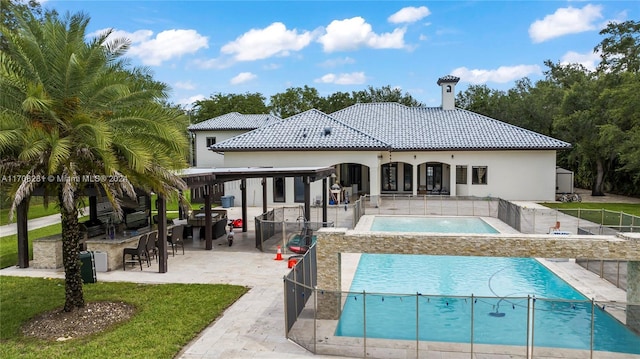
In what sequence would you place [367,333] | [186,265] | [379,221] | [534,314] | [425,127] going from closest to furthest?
[534,314] → [367,333] → [186,265] → [379,221] → [425,127]

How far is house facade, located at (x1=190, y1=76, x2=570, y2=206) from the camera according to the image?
30.9m

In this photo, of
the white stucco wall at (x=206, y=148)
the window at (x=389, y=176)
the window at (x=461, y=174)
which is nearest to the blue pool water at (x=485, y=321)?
the window at (x=461, y=174)

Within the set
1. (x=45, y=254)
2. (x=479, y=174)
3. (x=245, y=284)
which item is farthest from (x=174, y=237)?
(x=479, y=174)

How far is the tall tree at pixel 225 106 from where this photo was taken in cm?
7181

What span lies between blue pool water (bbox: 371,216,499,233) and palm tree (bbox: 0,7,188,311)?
544 inches

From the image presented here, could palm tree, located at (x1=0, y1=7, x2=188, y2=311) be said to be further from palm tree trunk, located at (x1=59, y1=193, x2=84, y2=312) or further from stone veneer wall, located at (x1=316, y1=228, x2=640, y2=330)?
stone veneer wall, located at (x1=316, y1=228, x2=640, y2=330)

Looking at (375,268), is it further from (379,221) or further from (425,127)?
(425,127)

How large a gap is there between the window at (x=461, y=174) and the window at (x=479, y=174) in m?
0.50

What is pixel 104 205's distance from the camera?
22156 millimetres

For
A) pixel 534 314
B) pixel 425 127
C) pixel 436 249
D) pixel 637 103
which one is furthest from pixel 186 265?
pixel 637 103

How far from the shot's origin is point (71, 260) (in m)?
10.6

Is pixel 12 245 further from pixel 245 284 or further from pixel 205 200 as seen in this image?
pixel 245 284

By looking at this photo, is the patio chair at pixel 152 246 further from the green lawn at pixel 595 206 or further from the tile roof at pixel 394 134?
the green lawn at pixel 595 206

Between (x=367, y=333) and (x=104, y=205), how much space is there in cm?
1743
